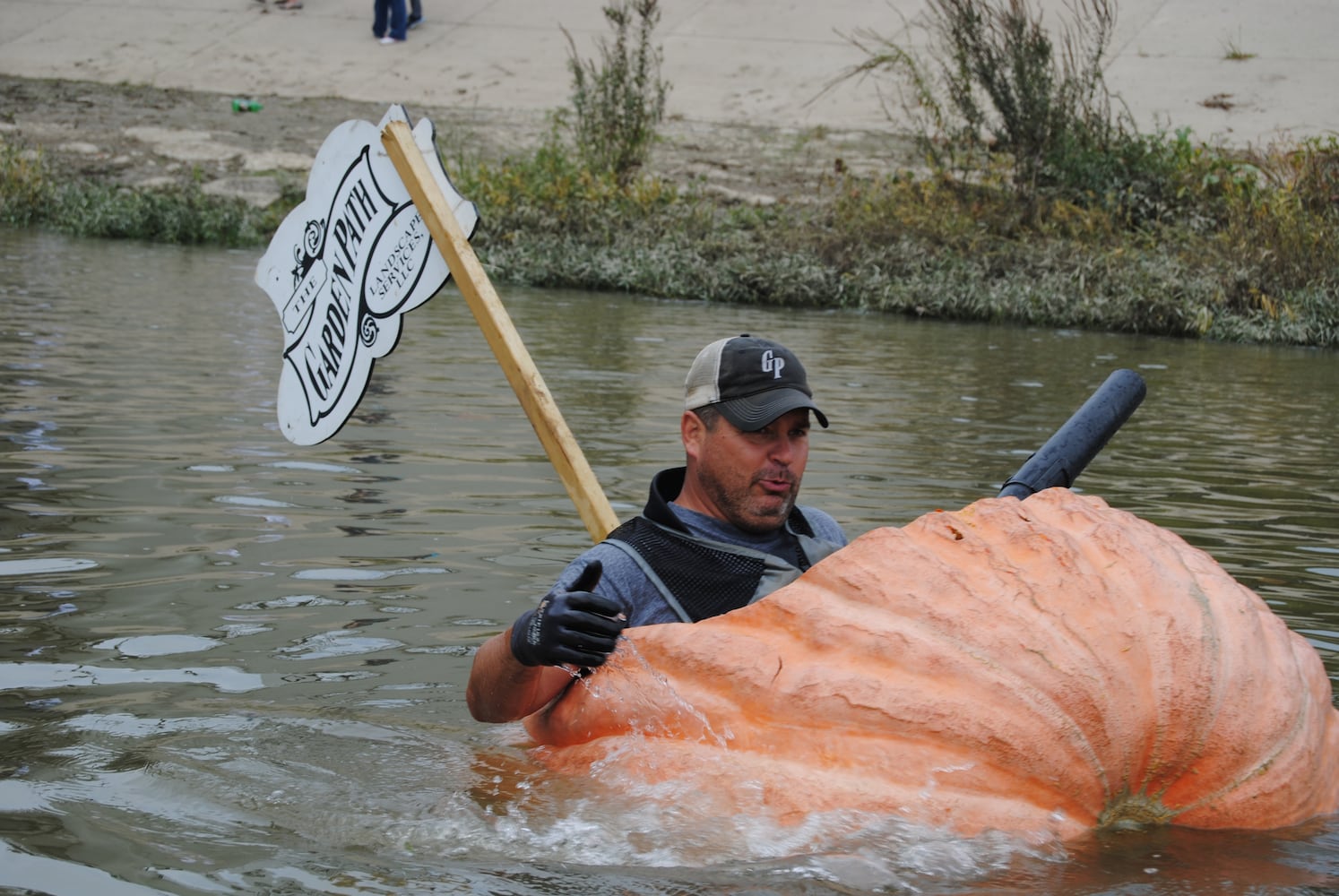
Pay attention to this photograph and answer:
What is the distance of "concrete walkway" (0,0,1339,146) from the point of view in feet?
73.0

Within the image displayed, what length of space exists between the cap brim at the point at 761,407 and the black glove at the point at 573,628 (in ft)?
2.03

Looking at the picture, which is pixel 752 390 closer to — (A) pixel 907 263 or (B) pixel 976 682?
(B) pixel 976 682

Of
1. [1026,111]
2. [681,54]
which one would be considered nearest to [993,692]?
[1026,111]

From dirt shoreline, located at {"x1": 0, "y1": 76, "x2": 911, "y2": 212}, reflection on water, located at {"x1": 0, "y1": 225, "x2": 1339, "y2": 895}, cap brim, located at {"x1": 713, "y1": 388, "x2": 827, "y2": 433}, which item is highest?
dirt shoreline, located at {"x1": 0, "y1": 76, "x2": 911, "y2": 212}

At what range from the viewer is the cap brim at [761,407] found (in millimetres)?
3984

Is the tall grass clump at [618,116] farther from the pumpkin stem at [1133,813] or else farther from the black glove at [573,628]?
the pumpkin stem at [1133,813]

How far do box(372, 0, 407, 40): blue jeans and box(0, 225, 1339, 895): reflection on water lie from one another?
550 inches

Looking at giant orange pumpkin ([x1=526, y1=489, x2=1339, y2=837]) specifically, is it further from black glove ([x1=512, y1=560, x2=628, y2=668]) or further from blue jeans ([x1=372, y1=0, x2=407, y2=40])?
blue jeans ([x1=372, y1=0, x2=407, y2=40])

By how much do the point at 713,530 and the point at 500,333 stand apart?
1064mm

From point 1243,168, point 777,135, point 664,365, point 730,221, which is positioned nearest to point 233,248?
point 730,221

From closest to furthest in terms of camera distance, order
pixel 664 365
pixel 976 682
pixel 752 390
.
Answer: pixel 976 682 → pixel 752 390 → pixel 664 365

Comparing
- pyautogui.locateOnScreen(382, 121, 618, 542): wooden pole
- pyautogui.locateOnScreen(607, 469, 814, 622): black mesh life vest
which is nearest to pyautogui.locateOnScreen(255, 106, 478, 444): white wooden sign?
pyautogui.locateOnScreen(382, 121, 618, 542): wooden pole

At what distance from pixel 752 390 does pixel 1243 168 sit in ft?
53.0

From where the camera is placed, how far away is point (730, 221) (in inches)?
744
